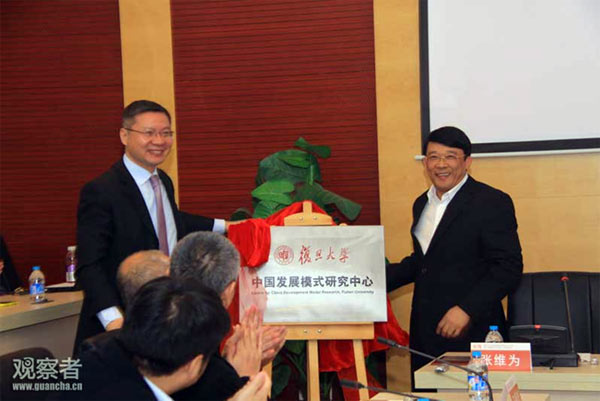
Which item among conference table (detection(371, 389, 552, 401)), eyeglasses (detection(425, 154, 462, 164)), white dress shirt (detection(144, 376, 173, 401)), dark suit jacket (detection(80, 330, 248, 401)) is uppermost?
eyeglasses (detection(425, 154, 462, 164))

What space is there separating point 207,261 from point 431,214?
6.02 feet

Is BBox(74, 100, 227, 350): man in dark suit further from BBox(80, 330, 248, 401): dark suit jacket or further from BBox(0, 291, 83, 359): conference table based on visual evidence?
BBox(0, 291, 83, 359): conference table

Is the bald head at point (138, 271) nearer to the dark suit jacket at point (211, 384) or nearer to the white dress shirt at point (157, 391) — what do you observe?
the dark suit jacket at point (211, 384)

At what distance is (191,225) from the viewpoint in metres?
3.55

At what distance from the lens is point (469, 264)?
11.8 feet

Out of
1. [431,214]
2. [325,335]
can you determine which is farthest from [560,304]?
[325,335]

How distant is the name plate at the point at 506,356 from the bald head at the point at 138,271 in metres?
1.18

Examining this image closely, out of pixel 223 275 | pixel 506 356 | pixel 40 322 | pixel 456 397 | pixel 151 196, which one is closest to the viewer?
pixel 223 275

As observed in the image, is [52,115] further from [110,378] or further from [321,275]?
[110,378]

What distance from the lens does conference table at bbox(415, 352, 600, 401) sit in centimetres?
269

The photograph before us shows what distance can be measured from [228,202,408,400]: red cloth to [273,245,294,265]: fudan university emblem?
0.04m

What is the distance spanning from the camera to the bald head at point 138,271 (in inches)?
88.3

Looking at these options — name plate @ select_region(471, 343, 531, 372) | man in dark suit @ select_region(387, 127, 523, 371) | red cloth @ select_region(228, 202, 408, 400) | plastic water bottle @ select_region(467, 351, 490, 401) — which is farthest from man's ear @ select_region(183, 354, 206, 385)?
man in dark suit @ select_region(387, 127, 523, 371)

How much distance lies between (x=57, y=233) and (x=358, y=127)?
7.15 feet
